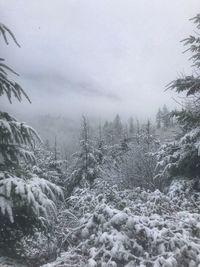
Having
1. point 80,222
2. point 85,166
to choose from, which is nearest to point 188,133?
point 80,222

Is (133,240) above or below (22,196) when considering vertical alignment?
below

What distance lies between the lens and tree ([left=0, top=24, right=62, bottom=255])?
7.14m

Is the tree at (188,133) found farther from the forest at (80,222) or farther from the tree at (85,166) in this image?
the tree at (85,166)

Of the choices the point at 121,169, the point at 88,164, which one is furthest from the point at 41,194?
the point at 88,164

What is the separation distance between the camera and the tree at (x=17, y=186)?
714 cm

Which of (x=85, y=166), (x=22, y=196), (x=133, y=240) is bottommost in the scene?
(x=133, y=240)

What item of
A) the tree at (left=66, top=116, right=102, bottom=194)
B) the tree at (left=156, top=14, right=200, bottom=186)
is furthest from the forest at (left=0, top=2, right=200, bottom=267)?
the tree at (left=66, top=116, right=102, bottom=194)

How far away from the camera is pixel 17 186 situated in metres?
7.13

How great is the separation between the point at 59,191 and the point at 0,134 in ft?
5.50

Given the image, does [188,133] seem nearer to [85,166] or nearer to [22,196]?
[22,196]

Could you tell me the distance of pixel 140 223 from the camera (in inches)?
246

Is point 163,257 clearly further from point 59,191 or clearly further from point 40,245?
point 40,245

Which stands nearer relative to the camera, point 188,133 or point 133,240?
point 133,240

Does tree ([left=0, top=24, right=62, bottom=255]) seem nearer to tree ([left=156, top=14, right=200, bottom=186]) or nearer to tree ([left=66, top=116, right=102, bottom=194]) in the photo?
tree ([left=156, top=14, right=200, bottom=186])
